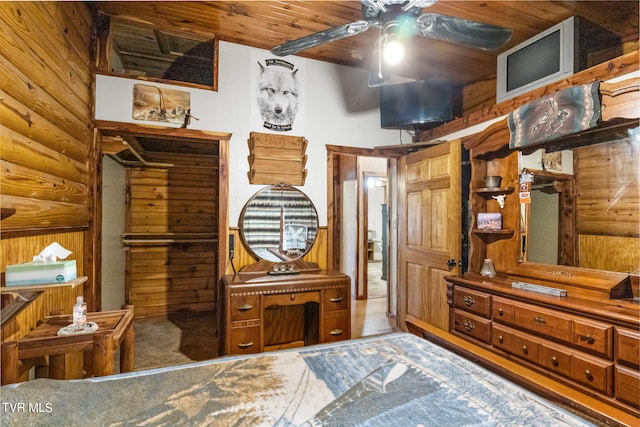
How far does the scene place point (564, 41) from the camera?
2.39 metres

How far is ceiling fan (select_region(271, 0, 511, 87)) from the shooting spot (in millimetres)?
1602

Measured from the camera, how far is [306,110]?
322 cm

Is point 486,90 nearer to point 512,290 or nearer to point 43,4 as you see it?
point 512,290

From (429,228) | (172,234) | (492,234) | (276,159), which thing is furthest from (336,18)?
(172,234)

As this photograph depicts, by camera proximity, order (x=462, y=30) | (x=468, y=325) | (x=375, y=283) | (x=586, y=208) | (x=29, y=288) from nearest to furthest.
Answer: (x=29, y=288)
(x=462, y=30)
(x=586, y=208)
(x=468, y=325)
(x=375, y=283)

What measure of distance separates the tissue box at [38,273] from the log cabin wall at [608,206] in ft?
9.98

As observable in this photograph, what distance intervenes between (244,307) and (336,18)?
96.6 inches

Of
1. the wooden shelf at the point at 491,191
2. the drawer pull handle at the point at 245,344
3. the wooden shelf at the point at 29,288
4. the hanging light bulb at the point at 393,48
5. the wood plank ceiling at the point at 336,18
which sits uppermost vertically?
the wood plank ceiling at the point at 336,18

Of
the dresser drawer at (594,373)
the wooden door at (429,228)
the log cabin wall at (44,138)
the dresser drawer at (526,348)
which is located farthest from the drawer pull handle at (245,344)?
the dresser drawer at (594,373)

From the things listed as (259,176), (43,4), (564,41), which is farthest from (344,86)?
(43,4)

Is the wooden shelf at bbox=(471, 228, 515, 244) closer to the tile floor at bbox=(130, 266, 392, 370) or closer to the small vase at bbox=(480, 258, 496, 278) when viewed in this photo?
the small vase at bbox=(480, 258, 496, 278)

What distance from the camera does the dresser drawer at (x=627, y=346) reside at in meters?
1.53

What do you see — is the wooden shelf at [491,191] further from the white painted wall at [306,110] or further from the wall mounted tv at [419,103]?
the white painted wall at [306,110]

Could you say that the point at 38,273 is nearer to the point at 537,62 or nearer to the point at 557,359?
the point at 557,359
